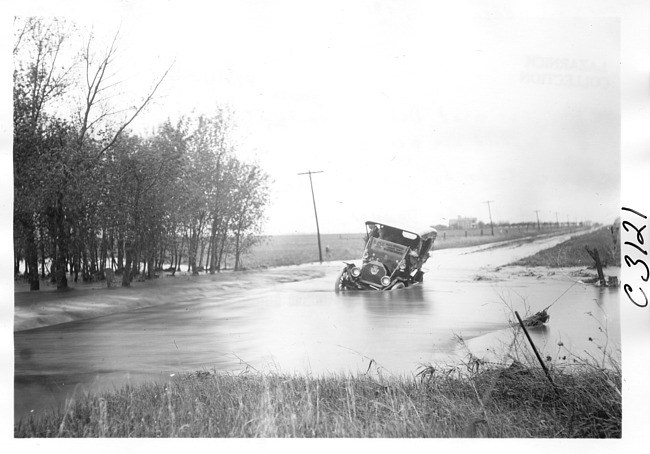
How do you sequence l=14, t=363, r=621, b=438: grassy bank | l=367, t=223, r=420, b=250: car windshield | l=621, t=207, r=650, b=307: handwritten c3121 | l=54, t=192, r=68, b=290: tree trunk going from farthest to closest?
l=54, t=192, r=68, b=290: tree trunk
l=367, t=223, r=420, b=250: car windshield
l=621, t=207, r=650, b=307: handwritten c3121
l=14, t=363, r=621, b=438: grassy bank

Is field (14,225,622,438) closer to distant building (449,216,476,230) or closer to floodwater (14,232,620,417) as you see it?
floodwater (14,232,620,417)

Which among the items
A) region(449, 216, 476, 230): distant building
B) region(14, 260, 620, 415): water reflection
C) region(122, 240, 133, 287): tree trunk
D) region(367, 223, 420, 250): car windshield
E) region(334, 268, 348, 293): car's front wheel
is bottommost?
region(14, 260, 620, 415): water reflection

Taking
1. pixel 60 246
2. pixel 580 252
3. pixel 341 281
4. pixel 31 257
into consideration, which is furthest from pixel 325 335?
pixel 31 257

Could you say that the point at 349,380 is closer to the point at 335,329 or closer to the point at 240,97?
the point at 335,329

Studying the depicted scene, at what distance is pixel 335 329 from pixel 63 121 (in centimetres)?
233

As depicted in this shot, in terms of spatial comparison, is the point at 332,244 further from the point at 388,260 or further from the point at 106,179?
the point at 106,179

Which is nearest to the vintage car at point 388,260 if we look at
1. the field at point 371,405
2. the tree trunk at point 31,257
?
the field at point 371,405

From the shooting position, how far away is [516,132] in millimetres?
3502

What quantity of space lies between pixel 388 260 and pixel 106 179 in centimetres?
201

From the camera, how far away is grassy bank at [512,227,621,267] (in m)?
3.43

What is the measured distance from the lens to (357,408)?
3299 millimetres

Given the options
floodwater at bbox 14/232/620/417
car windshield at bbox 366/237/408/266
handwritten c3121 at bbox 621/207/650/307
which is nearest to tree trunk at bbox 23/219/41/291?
floodwater at bbox 14/232/620/417

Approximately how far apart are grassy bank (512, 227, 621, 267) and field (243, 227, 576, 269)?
0.11 meters

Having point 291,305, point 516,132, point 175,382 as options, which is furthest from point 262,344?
point 516,132
